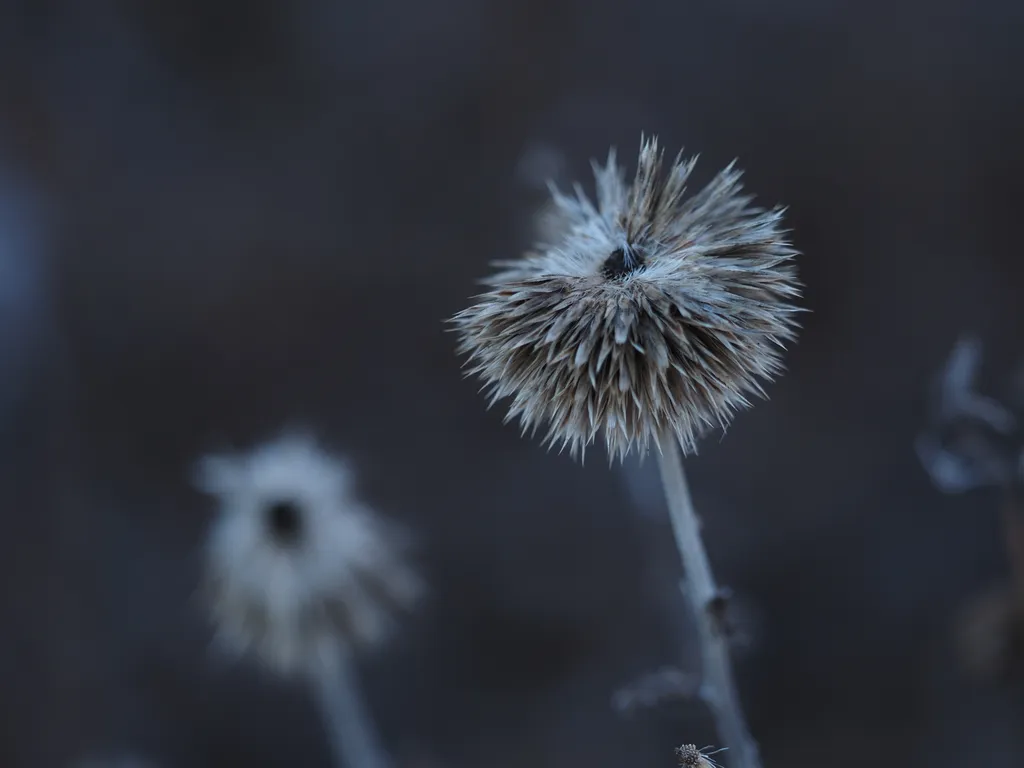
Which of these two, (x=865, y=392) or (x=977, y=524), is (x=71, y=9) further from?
(x=977, y=524)

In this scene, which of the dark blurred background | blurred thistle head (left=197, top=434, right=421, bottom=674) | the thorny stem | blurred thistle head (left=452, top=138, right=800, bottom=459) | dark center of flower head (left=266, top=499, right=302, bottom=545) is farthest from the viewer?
the dark blurred background

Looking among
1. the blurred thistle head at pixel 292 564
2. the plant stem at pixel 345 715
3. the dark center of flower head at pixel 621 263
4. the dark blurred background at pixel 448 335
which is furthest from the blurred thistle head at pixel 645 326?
the dark blurred background at pixel 448 335

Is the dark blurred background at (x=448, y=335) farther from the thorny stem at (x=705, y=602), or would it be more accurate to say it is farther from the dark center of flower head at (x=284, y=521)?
the thorny stem at (x=705, y=602)

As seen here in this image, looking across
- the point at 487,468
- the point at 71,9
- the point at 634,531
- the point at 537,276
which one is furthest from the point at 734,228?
the point at 71,9

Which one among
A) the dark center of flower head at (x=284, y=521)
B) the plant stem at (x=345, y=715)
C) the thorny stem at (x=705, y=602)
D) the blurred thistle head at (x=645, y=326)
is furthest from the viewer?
the plant stem at (x=345, y=715)

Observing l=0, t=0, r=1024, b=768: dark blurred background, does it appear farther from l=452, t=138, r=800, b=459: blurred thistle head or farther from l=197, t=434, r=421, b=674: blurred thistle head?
l=452, t=138, r=800, b=459: blurred thistle head

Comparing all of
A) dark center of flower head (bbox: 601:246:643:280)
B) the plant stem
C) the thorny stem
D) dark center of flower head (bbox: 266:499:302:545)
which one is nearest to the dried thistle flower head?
the thorny stem
